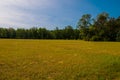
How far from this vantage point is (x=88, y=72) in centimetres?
1003

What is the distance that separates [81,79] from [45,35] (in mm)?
105486

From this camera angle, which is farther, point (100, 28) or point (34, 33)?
point (34, 33)

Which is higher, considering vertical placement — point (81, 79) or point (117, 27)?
point (117, 27)

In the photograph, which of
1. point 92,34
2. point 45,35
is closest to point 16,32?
point 45,35

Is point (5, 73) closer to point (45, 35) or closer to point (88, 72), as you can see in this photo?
point (88, 72)

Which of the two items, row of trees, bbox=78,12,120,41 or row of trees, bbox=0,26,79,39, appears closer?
row of trees, bbox=78,12,120,41

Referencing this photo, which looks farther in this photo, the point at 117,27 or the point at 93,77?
the point at 117,27

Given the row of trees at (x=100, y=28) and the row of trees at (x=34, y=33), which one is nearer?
the row of trees at (x=100, y=28)

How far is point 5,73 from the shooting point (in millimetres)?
9695

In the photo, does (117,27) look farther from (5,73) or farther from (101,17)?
(5,73)

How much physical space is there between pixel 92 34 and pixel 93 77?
63.6 metres

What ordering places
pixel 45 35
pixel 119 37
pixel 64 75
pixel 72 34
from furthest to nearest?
1. pixel 45 35
2. pixel 72 34
3. pixel 119 37
4. pixel 64 75

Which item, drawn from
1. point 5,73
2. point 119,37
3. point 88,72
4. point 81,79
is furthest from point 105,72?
point 119,37

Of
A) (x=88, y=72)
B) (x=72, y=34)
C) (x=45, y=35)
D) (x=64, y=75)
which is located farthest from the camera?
(x=45, y=35)
